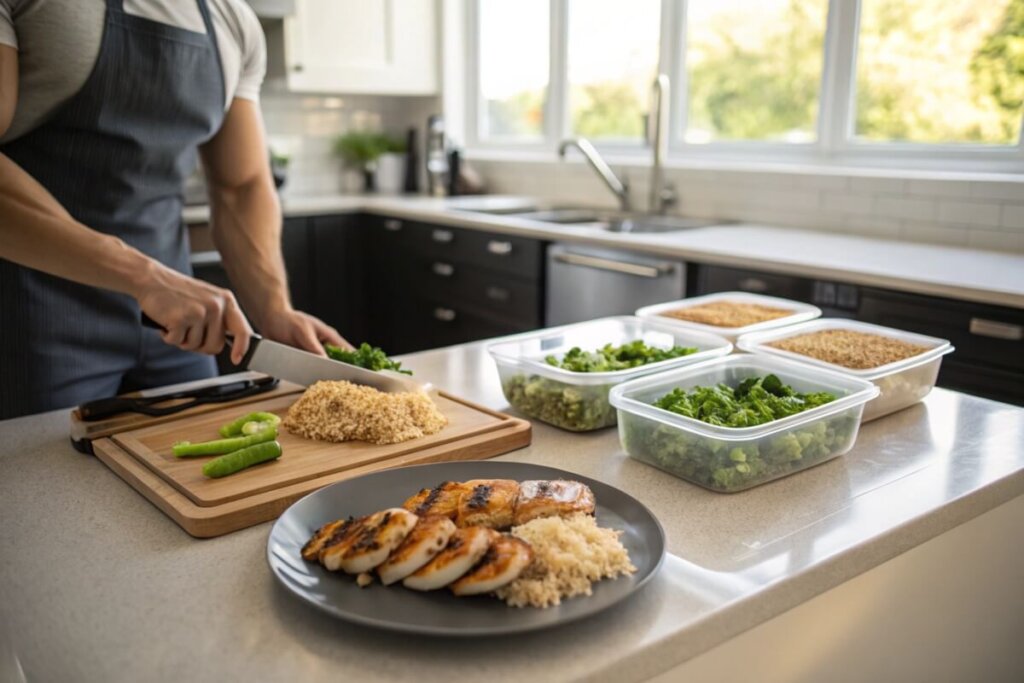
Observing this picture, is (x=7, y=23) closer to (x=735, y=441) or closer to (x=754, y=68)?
(x=735, y=441)

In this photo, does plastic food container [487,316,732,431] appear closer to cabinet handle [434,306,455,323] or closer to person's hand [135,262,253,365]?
person's hand [135,262,253,365]

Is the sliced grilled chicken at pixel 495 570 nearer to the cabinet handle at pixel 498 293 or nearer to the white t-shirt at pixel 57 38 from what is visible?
the white t-shirt at pixel 57 38

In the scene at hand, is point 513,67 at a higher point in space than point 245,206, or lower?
higher

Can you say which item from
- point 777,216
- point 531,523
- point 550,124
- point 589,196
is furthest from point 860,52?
point 531,523

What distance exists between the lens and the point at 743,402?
111 cm

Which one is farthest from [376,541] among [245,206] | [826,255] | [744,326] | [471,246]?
[471,246]

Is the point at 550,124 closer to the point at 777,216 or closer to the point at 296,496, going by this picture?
the point at 777,216

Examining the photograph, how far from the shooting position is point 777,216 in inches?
125

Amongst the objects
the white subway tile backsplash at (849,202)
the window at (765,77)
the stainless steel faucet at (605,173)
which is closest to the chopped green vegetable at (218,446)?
the white subway tile backsplash at (849,202)

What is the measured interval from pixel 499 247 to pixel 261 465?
2337mm

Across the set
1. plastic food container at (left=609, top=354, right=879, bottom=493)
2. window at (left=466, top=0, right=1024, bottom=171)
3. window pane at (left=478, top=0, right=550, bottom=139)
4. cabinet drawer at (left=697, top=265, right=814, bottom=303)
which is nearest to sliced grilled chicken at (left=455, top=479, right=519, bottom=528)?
plastic food container at (left=609, top=354, right=879, bottom=493)

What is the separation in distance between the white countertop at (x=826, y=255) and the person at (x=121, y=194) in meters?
1.26

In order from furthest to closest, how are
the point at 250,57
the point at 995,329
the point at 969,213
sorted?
the point at 969,213
the point at 995,329
the point at 250,57

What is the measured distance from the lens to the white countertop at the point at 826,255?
208cm
